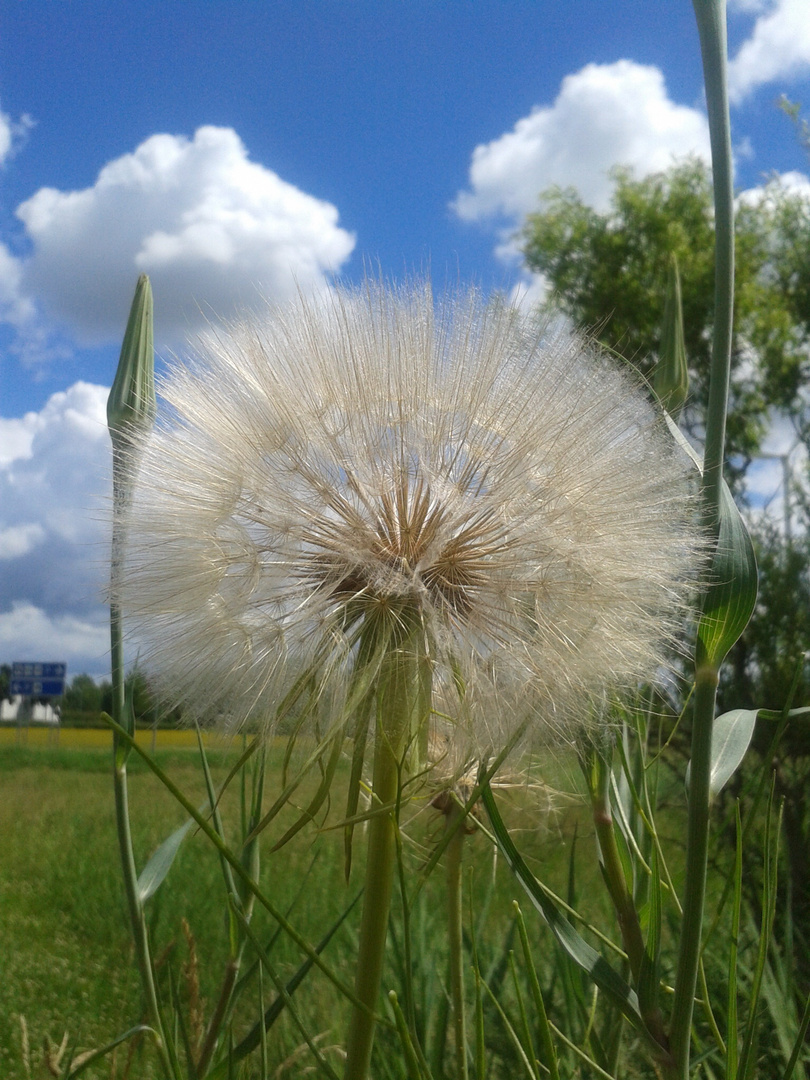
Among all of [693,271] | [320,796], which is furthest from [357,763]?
[693,271]

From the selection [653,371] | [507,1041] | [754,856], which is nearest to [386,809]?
[653,371]

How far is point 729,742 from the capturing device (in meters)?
0.58

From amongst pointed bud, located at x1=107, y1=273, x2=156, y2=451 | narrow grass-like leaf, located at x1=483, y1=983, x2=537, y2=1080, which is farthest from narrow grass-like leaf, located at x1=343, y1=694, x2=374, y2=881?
pointed bud, located at x1=107, y1=273, x2=156, y2=451

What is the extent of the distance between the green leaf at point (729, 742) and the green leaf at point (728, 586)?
0.06m

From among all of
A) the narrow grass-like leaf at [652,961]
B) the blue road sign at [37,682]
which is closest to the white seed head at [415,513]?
the narrow grass-like leaf at [652,961]

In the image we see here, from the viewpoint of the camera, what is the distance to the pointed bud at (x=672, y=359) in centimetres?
66

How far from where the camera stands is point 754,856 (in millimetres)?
2055

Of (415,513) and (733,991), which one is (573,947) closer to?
(733,991)

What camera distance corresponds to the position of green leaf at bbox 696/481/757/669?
1.66 feet

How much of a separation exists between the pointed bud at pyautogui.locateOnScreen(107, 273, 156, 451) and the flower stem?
295mm

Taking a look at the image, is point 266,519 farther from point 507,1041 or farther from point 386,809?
point 507,1041

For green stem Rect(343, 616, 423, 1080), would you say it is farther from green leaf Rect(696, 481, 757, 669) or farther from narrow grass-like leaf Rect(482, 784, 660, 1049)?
green leaf Rect(696, 481, 757, 669)

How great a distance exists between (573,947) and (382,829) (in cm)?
14

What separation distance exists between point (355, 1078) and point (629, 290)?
4.24 metres
